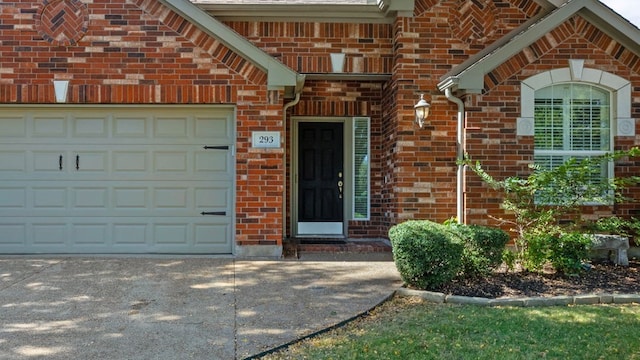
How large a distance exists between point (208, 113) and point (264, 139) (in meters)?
0.99

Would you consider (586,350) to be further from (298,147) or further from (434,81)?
(298,147)

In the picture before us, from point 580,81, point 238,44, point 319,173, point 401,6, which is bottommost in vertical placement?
point 319,173

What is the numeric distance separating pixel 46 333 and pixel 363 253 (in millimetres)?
4899

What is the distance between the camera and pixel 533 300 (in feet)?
17.7

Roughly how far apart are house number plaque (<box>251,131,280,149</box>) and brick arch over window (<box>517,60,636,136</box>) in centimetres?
372

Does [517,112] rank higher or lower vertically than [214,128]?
higher

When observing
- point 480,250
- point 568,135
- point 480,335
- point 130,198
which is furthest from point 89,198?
point 568,135

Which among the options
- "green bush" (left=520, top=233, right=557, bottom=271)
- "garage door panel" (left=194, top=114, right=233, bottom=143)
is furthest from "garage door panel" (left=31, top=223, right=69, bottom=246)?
"green bush" (left=520, top=233, right=557, bottom=271)

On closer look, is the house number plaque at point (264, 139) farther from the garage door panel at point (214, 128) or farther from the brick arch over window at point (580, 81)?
the brick arch over window at point (580, 81)

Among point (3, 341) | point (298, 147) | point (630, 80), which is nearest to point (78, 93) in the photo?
point (298, 147)

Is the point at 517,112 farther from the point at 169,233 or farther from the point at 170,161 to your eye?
the point at 169,233

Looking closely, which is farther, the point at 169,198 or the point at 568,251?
the point at 169,198

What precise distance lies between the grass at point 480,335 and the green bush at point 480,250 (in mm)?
893

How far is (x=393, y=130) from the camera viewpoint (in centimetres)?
872
